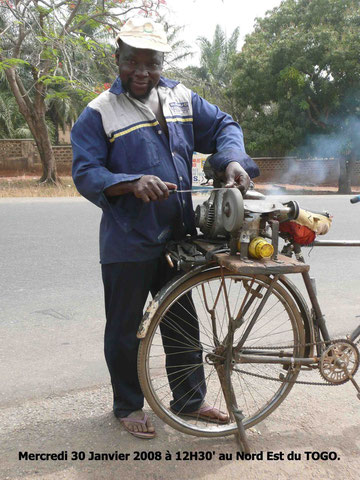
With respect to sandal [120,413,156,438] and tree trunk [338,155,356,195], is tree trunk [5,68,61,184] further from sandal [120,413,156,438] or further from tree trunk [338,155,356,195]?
sandal [120,413,156,438]

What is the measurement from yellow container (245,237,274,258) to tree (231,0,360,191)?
16012mm

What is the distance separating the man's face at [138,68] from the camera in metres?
2.11

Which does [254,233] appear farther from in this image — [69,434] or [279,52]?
[279,52]

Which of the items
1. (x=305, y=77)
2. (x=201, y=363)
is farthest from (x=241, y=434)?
(x=305, y=77)

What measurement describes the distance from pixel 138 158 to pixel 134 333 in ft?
2.87

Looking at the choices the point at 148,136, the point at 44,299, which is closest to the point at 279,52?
the point at 44,299

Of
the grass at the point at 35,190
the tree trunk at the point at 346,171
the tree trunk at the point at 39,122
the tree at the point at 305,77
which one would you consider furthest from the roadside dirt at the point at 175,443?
the tree trunk at the point at 346,171

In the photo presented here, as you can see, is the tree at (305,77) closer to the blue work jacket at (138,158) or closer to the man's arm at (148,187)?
the blue work jacket at (138,158)

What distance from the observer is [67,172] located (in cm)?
2175

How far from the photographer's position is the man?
210 centimetres

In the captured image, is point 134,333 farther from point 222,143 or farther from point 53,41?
point 53,41

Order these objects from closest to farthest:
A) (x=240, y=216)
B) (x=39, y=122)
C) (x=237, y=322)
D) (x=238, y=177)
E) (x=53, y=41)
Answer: (x=240, y=216) → (x=238, y=177) → (x=237, y=322) → (x=53, y=41) → (x=39, y=122)

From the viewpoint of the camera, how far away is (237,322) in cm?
229

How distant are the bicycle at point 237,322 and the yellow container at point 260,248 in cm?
3
